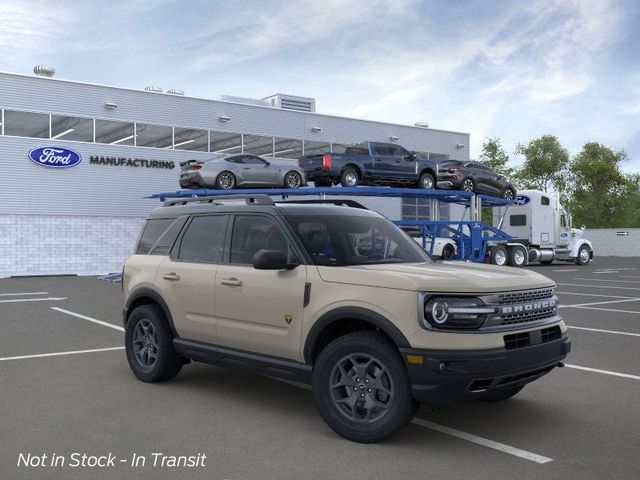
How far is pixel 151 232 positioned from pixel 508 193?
2292cm

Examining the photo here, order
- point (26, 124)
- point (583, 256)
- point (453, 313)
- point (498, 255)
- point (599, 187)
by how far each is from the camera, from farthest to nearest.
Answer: point (599, 187)
point (583, 256)
point (498, 255)
point (26, 124)
point (453, 313)

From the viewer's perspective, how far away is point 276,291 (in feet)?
18.3

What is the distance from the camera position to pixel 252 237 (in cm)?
613

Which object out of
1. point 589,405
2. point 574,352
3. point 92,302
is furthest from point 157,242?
point 92,302

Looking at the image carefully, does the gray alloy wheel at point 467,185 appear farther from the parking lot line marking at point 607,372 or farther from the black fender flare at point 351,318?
the black fender flare at point 351,318

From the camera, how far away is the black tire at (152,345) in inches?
264

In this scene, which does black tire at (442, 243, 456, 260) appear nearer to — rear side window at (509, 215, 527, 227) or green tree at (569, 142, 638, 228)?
rear side window at (509, 215, 527, 227)

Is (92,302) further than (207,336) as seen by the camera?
Yes

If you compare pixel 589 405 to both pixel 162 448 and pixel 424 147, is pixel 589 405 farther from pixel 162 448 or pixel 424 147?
pixel 424 147

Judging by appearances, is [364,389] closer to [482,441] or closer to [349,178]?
[482,441]

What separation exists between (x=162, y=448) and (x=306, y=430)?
1.10 metres

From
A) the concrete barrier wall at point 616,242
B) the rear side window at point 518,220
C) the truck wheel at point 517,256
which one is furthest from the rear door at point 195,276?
the concrete barrier wall at point 616,242

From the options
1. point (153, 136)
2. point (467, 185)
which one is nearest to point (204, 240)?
point (467, 185)

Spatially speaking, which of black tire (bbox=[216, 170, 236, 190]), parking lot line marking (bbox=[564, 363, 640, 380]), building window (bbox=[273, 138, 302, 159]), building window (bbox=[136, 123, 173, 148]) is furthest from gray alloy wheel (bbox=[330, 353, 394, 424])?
building window (bbox=[273, 138, 302, 159])
